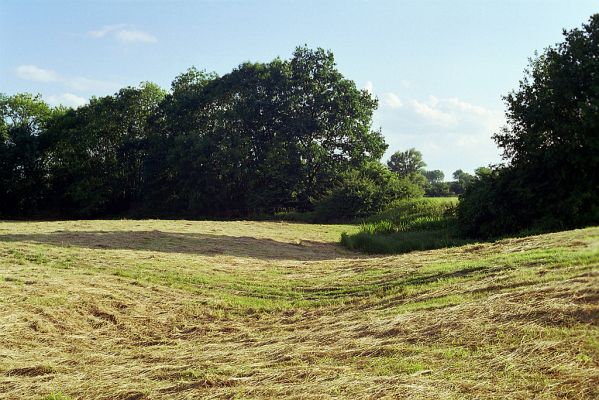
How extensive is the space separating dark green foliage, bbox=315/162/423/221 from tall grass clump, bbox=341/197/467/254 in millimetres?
4965

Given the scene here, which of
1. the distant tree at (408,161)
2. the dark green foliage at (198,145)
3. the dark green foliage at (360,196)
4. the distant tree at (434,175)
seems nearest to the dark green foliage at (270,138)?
the dark green foliage at (198,145)

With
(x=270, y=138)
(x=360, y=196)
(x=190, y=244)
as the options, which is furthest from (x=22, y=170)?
(x=190, y=244)

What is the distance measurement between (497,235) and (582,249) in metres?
13.2

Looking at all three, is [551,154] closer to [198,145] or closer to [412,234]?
[412,234]

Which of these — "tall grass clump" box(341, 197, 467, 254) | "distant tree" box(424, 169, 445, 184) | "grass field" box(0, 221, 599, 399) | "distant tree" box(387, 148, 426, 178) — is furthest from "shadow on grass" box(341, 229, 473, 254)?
"distant tree" box(424, 169, 445, 184)

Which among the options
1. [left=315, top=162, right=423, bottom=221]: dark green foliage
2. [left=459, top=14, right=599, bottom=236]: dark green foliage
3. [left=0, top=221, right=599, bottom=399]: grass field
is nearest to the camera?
[left=0, top=221, right=599, bottom=399]: grass field

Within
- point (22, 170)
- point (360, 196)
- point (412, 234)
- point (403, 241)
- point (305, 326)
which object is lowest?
point (305, 326)

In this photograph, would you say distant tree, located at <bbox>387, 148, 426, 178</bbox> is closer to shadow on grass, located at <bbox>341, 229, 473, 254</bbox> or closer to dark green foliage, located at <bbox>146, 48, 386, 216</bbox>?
dark green foliage, located at <bbox>146, 48, 386, 216</bbox>

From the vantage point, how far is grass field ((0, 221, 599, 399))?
405 centimetres

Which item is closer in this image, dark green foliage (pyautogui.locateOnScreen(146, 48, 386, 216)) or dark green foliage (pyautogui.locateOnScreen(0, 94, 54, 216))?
dark green foliage (pyautogui.locateOnScreen(146, 48, 386, 216))

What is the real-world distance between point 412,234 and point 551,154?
4763 millimetres

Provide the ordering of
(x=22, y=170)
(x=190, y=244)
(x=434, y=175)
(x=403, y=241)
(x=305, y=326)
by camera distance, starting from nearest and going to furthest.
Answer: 1. (x=305, y=326)
2. (x=190, y=244)
3. (x=403, y=241)
4. (x=22, y=170)
5. (x=434, y=175)

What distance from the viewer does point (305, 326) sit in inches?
288

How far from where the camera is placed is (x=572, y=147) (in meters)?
14.5
